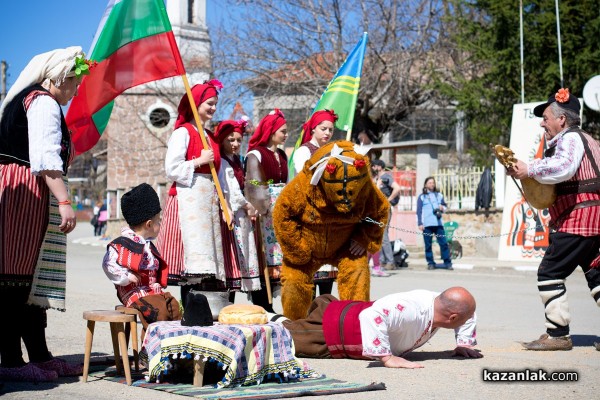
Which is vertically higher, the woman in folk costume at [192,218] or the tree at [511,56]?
the tree at [511,56]

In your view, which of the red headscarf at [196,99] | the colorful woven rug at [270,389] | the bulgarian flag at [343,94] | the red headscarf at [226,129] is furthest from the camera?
the bulgarian flag at [343,94]

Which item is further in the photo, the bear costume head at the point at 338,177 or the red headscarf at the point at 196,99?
the red headscarf at the point at 196,99

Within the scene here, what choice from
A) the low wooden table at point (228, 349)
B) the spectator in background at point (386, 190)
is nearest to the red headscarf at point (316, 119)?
the low wooden table at point (228, 349)

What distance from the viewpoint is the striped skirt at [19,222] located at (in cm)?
506

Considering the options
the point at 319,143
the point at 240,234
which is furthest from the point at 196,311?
the point at 319,143

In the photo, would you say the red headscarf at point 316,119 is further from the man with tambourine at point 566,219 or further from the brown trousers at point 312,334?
the brown trousers at point 312,334

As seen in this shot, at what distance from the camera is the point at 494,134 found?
23.8 metres

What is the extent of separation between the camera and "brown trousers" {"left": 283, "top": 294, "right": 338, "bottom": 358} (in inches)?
239

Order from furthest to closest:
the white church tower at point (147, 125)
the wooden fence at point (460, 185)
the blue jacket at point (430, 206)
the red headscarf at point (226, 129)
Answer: the white church tower at point (147, 125), the wooden fence at point (460, 185), the blue jacket at point (430, 206), the red headscarf at point (226, 129)

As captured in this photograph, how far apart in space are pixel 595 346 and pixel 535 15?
57.0ft

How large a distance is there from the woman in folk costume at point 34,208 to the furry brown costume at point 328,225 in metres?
A: 1.80

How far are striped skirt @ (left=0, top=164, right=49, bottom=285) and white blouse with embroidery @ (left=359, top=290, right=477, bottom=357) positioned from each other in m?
2.05

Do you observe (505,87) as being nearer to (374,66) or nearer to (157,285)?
(374,66)

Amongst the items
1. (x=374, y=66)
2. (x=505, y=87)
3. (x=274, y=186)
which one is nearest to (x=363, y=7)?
(x=374, y=66)
